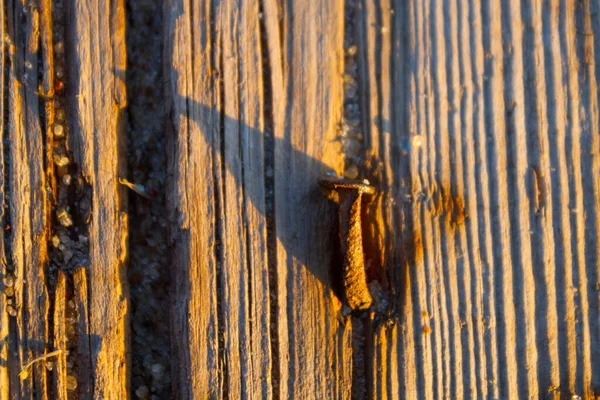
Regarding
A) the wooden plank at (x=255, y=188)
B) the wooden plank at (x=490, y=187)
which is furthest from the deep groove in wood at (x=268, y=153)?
the wooden plank at (x=490, y=187)

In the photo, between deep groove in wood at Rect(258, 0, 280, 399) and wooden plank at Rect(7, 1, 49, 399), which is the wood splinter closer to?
deep groove in wood at Rect(258, 0, 280, 399)

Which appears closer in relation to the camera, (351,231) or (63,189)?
(351,231)

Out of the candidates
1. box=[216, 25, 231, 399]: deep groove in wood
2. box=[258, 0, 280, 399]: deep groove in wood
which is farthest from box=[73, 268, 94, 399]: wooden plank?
box=[258, 0, 280, 399]: deep groove in wood

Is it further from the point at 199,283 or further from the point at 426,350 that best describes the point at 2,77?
the point at 426,350

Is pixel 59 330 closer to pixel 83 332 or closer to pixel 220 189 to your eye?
pixel 83 332

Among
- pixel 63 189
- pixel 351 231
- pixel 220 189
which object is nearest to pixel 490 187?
pixel 351 231

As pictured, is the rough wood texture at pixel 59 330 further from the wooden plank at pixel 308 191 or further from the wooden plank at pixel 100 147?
the wooden plank at pixel 308 191
